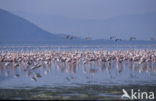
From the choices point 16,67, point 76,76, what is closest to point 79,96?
point 76,76

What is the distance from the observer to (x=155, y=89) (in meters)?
26.1

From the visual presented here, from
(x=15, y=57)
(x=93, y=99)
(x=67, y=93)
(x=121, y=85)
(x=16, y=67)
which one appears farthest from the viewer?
(x=15, y=57)

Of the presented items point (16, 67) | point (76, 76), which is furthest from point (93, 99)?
point (16, 67)

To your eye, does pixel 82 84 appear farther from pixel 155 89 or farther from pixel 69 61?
pixel 69 61

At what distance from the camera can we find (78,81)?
30.4 m

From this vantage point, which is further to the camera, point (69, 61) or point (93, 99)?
point (69, 61)

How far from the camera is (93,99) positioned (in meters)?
23.0

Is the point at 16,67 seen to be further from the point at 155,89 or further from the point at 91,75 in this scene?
the point at 155,89

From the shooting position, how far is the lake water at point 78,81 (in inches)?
971

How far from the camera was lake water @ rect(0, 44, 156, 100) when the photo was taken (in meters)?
24.7

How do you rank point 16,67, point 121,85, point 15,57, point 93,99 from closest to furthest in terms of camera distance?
point 93,99
point 121,85
point 16,67
point 15,57

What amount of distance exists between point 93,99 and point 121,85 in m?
5.35

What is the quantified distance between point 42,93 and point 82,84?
14.4 ft

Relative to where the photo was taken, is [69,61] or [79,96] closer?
[79,96]
